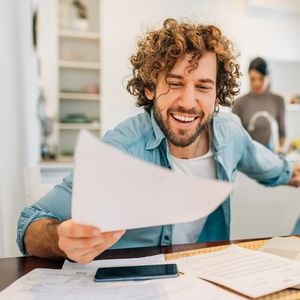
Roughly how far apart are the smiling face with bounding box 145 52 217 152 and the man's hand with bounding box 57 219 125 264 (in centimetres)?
54

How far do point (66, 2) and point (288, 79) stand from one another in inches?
117

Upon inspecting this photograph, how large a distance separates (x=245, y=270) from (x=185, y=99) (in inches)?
20.7

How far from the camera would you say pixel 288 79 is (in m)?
4.88

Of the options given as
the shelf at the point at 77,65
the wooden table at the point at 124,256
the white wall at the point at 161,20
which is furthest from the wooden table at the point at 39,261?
the shelf at the point at 77,65

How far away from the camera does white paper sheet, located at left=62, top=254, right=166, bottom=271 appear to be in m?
0.76

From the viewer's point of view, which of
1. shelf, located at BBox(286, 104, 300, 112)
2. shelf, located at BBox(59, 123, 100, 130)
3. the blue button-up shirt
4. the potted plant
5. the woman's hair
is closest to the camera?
the blue button-up shirt

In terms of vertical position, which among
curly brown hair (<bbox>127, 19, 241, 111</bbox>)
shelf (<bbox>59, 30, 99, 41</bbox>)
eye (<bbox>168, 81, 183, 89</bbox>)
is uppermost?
shelf (<bbox>59, 30, 99, 41</bbox>)

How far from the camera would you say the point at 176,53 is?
110 centimetres

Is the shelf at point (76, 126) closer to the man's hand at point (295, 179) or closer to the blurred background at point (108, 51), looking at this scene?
the blurred background at point (108, 51)

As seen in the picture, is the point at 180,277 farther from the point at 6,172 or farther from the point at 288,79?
the point at 288,79

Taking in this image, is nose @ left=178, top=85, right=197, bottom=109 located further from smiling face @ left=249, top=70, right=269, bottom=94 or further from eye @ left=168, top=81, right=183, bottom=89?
smiling face @ left=249, top=70, right=269, bottom=94

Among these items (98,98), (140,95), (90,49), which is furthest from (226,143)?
(90,49)

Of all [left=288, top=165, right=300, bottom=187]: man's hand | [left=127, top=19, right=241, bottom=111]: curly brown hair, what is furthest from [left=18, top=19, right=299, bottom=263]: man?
[left=288, top=165, right=300, bottom=187]: man's hand

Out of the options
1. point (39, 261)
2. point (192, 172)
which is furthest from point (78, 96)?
point (39, 261)
